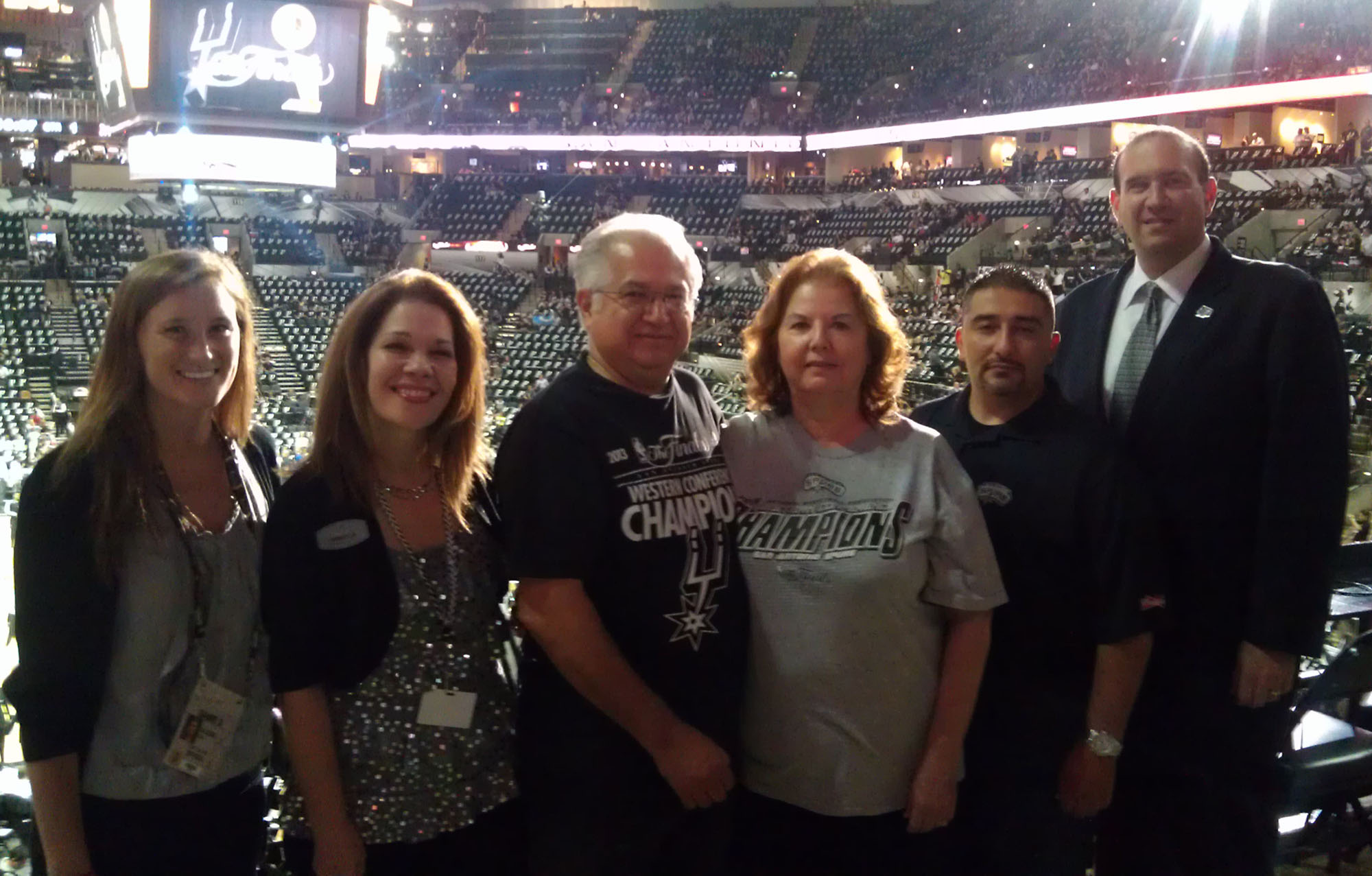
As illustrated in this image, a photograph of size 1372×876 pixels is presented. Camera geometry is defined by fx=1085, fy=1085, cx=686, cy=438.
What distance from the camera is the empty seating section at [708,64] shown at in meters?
30.3

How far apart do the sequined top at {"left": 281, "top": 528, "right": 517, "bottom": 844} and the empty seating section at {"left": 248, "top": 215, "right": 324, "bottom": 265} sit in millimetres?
26913

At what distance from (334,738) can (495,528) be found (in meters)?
0.38

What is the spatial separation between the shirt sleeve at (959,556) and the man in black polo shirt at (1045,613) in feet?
0.57

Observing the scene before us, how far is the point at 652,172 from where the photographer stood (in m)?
31.6

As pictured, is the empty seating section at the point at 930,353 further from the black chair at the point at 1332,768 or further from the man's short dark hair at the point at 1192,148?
the man's short dark hair at the point at 1192,148

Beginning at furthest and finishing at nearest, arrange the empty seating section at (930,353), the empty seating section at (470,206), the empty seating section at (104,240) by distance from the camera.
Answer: the empty seating section at (470,206)
the empty seating section at (104,240)
the empty seating section at (930,353)

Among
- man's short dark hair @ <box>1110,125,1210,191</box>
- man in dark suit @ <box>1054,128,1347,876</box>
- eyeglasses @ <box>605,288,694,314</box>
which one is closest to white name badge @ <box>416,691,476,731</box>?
eyeglasses @ <box>605,288,694,314</box>

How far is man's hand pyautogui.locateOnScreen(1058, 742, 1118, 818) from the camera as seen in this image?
5.92ft

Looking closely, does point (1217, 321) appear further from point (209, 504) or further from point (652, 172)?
point (652, 172)

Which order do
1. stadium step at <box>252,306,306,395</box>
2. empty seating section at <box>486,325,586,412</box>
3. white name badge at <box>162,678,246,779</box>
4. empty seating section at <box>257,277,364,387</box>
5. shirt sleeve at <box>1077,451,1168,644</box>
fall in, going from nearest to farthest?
white name badge at <box>162,678,246,779</box> < shirt sleeve at <box>1077,451,1168,644</box> < empty seating section at <box>486,325,586,412</box> < stadium step at <box>252,306,306,395</box> < empty seating section at <box>257,277,364,387</box>

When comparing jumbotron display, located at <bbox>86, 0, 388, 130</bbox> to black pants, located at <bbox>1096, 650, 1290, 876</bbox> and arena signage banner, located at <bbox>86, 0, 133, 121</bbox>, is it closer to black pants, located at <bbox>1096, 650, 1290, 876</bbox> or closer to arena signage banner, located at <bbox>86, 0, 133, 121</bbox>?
arena signage banner, located at <bbox>86, 0, 133, 121</bbox>

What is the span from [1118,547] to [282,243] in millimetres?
28026

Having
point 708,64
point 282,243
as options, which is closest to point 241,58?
point 282,243

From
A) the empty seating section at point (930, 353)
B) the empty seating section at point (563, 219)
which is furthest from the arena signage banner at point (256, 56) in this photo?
the empty seating section at point (563, 219)
